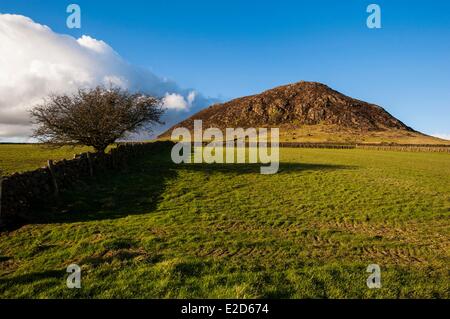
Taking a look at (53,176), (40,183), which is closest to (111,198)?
(53,176)

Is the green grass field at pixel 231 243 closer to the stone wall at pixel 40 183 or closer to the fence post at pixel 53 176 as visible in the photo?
the fence post at pixel 53 176

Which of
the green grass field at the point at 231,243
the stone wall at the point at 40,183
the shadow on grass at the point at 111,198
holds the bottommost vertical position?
the green grass field at the point at 231,243

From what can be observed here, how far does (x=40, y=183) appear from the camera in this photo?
15.5 meters

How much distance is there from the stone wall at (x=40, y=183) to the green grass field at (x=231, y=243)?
96 cm

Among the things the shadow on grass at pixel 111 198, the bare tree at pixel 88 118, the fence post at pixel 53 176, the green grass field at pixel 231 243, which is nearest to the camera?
the green grass field at pixel 231 243

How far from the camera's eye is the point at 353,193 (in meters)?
19.4

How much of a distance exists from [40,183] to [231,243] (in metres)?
10.5

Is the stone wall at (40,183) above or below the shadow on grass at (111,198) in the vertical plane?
above

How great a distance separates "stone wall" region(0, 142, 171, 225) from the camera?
42.3 feet

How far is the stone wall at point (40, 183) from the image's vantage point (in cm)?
1288

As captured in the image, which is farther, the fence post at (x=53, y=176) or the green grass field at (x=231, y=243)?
the fence post at (x=53, y=176)

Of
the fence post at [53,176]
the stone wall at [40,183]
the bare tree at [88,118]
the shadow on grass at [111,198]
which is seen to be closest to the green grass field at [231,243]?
the shadow on grass at [111,198]
